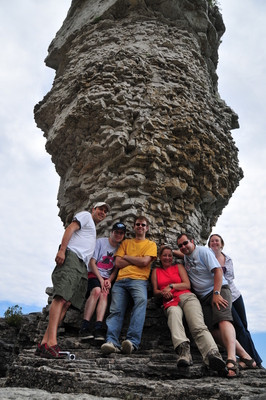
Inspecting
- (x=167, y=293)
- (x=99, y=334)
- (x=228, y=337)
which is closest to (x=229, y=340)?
A: (x=228, y=337)

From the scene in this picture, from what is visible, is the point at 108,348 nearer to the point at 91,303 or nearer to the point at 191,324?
the point at 91,303

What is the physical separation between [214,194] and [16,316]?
7.19 meters

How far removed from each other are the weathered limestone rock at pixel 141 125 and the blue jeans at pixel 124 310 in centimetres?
155

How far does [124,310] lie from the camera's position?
482cm

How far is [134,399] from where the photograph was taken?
278cm

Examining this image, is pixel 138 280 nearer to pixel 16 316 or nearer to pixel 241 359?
pixel 241 359

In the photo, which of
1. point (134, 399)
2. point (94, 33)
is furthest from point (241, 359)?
point (94, 33)

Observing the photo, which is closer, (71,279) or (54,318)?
(54,318)

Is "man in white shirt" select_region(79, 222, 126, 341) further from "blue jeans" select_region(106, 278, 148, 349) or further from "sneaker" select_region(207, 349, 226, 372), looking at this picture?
"sneaker" select_region(207, 349, 226, 372)

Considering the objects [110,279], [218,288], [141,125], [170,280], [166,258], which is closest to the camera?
[218,288]

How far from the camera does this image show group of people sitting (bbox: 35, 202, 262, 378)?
13.2ft

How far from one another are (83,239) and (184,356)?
2.18m

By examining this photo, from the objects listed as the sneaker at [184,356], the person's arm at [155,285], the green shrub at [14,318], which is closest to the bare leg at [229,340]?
the sneaker at [184,356]

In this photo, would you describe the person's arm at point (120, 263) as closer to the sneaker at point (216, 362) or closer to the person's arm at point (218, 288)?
the person's arm at point (218, 288)
